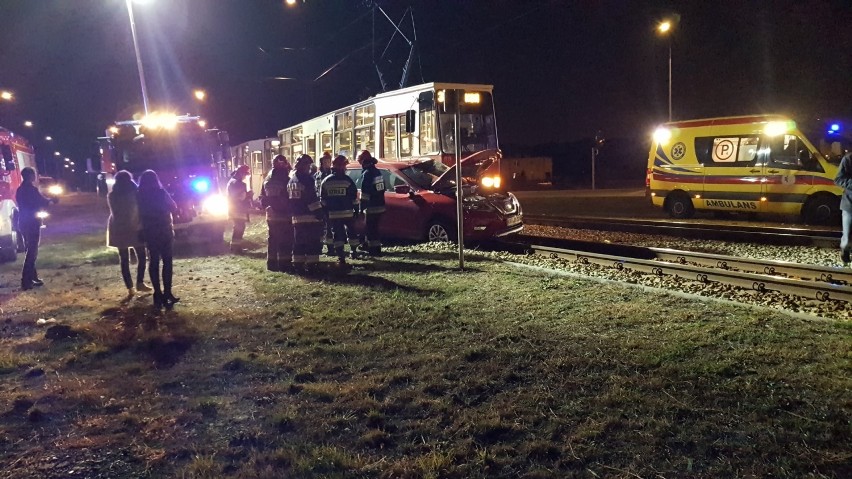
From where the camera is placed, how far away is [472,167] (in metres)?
13.5

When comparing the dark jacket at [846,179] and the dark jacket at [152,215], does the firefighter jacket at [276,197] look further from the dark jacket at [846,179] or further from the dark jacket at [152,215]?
the dark jacket at [846,179]

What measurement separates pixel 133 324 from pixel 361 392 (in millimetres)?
3873

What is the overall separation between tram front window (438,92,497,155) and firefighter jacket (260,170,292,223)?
546cm

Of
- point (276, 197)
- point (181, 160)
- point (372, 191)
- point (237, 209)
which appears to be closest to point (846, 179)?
point (372, 191)

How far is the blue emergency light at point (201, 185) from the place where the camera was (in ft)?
47.6

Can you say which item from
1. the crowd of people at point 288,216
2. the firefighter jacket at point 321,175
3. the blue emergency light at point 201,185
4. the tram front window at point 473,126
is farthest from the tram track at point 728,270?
the blue emergency light at point 201,185

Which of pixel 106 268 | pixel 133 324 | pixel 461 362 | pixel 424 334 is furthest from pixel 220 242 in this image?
pixel 461 362

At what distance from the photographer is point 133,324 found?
7.57m

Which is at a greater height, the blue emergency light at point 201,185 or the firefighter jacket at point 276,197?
the blue emergency light at point 201,185

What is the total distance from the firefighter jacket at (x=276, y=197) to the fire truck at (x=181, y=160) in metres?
3.91

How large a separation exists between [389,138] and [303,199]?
6.79 m

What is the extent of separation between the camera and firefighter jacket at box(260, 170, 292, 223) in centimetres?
1061

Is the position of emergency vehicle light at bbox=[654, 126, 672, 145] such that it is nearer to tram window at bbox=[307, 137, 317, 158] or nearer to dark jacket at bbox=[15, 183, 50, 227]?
tram window at bbox=[307, 137, 317, 158]

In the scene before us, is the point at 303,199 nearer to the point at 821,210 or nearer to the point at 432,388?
the point at 432,388
